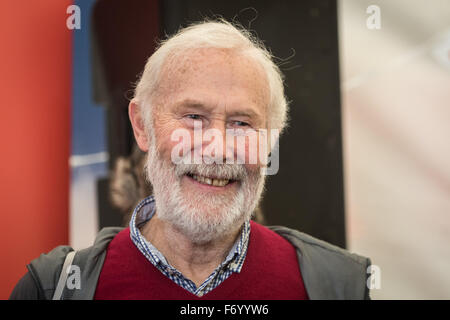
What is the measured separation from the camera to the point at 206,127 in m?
1.04

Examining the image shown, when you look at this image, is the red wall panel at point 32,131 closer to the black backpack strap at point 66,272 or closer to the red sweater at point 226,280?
the black backpack strap at point 66,272

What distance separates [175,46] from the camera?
3.59ft

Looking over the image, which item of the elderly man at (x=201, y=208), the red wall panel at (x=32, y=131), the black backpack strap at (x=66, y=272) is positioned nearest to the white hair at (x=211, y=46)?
the elderly man at (x=201, y=208)

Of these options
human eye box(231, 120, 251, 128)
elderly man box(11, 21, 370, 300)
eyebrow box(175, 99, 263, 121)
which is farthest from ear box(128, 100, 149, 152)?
human eye box(231, 120, 251, 128)

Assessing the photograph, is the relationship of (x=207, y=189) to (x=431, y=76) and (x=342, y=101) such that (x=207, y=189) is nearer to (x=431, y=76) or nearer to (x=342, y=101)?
(x=342, y=101)

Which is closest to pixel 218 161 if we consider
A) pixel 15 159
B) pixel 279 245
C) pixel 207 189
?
pixel 207 189

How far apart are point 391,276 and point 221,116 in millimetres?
792

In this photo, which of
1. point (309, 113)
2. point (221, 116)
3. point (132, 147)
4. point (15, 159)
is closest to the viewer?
point (221, 116)

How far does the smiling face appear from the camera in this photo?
1037mm

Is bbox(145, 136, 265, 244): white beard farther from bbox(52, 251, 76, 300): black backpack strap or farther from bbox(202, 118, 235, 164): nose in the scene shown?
bbox(52, 251, 76, 300): black backpack strap

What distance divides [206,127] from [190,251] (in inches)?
12.7

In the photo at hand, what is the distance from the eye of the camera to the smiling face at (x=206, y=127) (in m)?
1.04

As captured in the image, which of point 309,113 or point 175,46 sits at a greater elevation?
point 175,46

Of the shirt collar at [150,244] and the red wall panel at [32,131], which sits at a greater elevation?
the red wall panel at [32,131]
